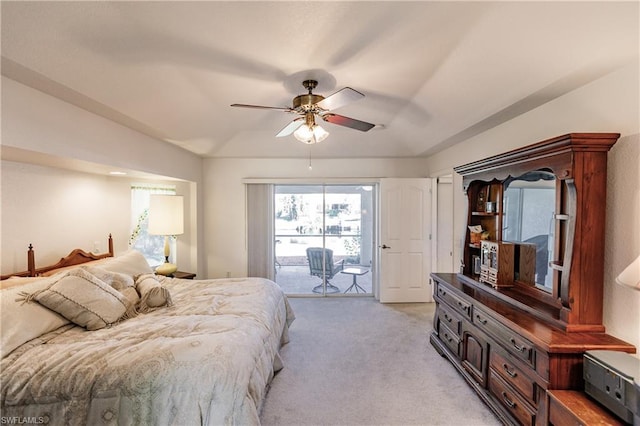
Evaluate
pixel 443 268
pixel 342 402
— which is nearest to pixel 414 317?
pixel 443 268

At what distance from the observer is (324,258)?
5.07 meters

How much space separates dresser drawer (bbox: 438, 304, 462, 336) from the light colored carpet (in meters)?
0.37

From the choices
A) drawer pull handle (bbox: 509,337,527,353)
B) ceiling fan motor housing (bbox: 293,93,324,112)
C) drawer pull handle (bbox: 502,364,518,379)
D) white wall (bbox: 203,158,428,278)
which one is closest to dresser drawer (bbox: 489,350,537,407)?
drawer pull handle (bbox: 502,364,518,379)

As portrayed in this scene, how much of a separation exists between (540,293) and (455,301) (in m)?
0.70

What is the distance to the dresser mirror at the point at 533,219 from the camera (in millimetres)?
2076

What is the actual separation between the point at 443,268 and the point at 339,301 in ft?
5.99

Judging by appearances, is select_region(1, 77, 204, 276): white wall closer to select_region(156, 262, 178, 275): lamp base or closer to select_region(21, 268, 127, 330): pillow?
Answer: select_region(156, 262, 178, 275): lamp base

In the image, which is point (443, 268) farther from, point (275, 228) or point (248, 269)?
point (248, 269)

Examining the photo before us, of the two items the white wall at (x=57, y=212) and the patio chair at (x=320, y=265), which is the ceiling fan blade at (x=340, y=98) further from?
the patio chair at (x=320, y=265)

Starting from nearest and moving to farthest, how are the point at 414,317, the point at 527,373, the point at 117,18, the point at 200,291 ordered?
the point at 117,18
the point at 527,373
the point at 200,291
the point at 414,317

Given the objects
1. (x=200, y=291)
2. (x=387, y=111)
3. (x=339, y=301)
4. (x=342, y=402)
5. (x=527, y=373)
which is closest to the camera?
(x=527, y=373)

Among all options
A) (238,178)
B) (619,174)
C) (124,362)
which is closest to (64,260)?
(124,362)

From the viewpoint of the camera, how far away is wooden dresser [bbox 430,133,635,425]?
5.47ft

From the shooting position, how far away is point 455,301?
2.69 m
